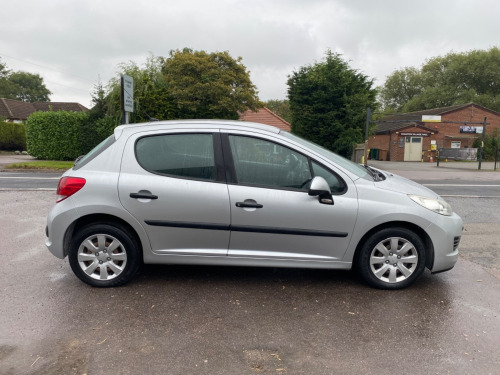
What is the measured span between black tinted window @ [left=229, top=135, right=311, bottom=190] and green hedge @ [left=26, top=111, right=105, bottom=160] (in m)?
19.7

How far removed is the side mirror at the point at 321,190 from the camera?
359 cm

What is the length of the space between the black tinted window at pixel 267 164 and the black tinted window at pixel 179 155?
0.27 m

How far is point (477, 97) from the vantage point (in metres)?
52.6

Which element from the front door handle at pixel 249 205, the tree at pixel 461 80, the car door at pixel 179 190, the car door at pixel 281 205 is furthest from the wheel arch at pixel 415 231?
the tree at pixel 461 80

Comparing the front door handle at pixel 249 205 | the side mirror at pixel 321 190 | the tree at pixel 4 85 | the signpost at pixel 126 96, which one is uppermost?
the tree at pixel 4 85

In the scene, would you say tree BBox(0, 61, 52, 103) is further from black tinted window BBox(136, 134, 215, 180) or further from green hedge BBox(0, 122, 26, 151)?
black tinted window BBox(136, 134, 215, 180)

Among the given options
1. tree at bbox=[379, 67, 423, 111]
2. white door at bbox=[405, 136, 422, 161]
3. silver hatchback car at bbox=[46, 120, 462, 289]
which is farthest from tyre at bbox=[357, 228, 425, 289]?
tree at bbox=[379, 67, 423, 111]

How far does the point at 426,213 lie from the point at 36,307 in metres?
3.74

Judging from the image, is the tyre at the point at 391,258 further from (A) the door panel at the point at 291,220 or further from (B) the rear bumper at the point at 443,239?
(A) the door panel at the point at 291,220

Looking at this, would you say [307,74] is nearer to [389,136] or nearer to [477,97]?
[389,136]

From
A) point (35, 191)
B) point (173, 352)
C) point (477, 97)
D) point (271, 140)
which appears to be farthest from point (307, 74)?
point (477, 97)

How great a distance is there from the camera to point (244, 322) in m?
3.22

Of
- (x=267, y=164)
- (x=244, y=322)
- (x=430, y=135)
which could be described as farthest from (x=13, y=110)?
(x=244, y=322)

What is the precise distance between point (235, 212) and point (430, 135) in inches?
1609
